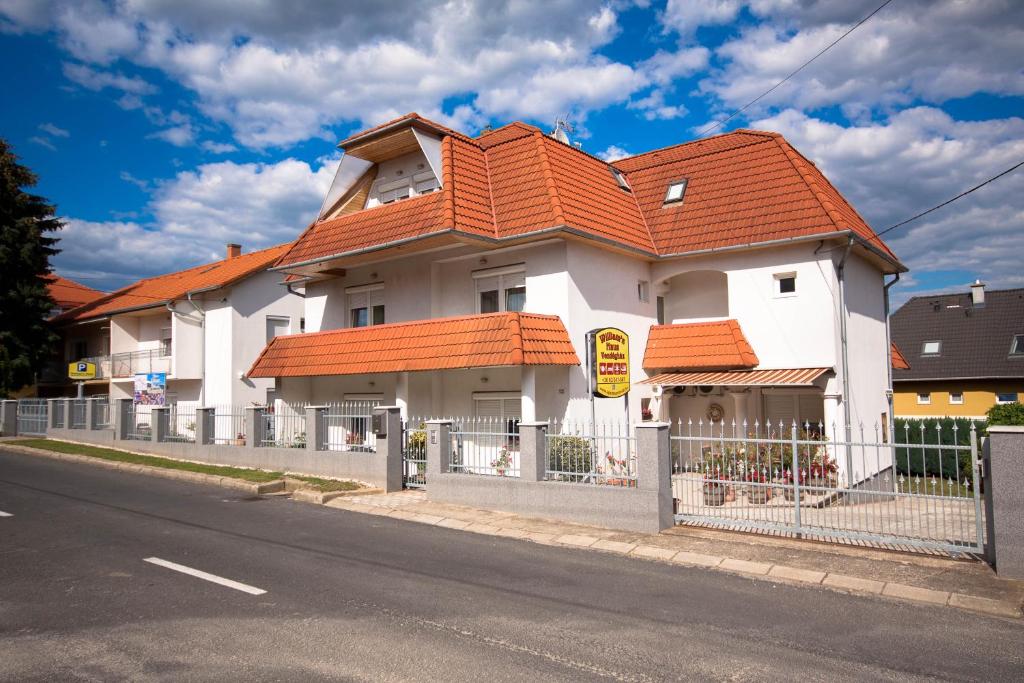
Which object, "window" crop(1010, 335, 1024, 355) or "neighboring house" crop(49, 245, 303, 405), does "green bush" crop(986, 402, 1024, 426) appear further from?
"neighboring house" crop(49, 245, 303, 405)

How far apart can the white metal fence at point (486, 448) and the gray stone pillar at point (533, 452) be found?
0.89 meters

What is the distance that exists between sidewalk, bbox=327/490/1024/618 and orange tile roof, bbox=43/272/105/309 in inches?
1530

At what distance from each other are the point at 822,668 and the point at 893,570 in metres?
3.38

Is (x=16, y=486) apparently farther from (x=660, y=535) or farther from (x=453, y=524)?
(x=660, y=535)

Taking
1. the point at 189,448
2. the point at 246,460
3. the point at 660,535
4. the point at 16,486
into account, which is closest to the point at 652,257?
the point at 660,535

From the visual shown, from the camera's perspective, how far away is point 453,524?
429 inches

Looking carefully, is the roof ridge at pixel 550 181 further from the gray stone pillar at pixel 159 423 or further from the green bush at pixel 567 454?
the gray stone pillar at pixel 159 423

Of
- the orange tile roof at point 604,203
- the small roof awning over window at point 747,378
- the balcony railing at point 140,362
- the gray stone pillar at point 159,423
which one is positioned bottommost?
the gray stone pillar at point 159,423

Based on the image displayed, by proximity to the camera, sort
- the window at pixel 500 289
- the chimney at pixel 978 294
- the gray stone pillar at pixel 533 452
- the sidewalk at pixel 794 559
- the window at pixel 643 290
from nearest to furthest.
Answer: the sidewalk at pixel 794 559
the gray stone pillar at pixel 533 452
the window at pixel 500 289
the window at pixel 643 290
the chimney at pixel 978 294

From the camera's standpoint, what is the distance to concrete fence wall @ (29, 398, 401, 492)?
45.7 feet

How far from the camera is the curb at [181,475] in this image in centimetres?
1373

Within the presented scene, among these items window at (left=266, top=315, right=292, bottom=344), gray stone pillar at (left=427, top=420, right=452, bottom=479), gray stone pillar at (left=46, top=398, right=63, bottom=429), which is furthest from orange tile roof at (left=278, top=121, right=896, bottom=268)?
gray stone pillar at (left=46, top=398, right=63, bottom=429)

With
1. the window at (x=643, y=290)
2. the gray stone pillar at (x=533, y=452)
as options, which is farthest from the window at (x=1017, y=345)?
the gray stone pillar at (x=533, y=452)

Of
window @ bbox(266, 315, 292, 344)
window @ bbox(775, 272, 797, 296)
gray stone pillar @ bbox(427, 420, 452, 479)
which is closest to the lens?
gray stone pillar @ bbox(427, 420, 452, 479)
